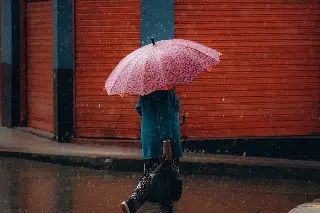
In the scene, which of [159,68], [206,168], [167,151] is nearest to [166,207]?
[167,151]

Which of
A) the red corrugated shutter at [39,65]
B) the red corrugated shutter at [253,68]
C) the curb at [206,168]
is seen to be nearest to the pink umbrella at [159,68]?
the curb at [206,168]

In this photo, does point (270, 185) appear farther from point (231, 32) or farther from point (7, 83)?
point (7, 83)

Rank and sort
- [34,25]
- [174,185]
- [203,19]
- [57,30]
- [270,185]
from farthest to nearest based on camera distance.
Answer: [34,25] < [57,30] < [203,19] < [270,185] < [174,185]

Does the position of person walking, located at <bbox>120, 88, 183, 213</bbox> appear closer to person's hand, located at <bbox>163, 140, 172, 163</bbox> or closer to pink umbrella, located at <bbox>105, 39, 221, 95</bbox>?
person's hand, located at <bbox>163, 140, 172, 163</bbox>

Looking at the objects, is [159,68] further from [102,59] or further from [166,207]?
[102,59]

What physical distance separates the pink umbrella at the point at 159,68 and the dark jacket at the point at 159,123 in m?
0.33

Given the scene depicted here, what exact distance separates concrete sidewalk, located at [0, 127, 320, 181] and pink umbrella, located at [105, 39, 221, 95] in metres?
4.92

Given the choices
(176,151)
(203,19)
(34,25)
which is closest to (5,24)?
(34,25)

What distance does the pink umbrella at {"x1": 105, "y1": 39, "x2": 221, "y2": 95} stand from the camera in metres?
7.09

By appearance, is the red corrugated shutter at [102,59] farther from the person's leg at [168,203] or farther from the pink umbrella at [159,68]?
the pink umbrella at [159,68]

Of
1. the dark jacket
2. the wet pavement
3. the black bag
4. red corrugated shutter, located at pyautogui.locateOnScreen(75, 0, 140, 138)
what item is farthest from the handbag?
red corrugated shutter, located at pyautogui.locateOnScreen(75, 0, 140, 138)

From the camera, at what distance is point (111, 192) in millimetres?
10875

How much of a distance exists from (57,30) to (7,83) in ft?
10.9

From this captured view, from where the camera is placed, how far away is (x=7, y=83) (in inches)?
716
